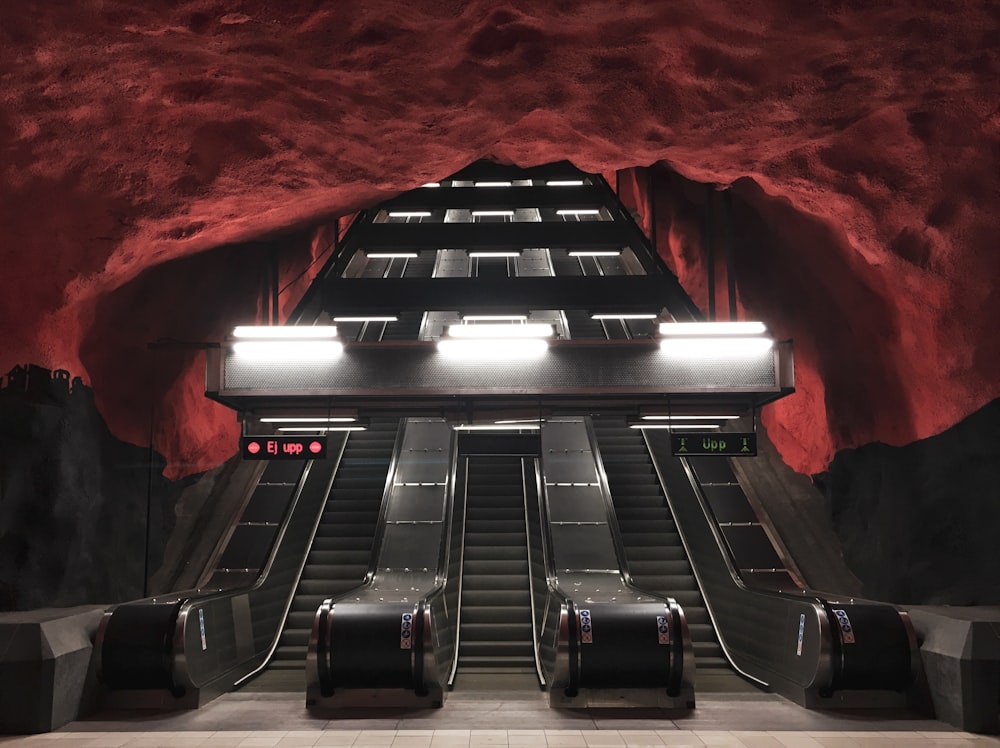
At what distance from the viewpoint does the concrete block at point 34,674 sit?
6633 millimetres

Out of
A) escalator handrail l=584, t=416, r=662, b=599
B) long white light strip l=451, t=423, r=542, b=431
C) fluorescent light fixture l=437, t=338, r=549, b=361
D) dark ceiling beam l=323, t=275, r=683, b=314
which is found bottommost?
escalator handrail l=584, t=416, r=662, b=599

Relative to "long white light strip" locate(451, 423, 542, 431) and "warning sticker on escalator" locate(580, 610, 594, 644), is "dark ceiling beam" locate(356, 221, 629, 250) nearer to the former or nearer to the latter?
"long white light strip" locate(451, 423, 542, 431)

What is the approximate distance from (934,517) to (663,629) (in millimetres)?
3262

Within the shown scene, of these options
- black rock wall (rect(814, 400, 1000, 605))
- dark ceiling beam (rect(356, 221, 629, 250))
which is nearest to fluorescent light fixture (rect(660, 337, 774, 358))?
dark ceiling beam (rect(356, 221, 629, 250))

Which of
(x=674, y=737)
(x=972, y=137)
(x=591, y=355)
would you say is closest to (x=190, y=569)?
(x=591, y=355)

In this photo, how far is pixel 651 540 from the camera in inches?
467

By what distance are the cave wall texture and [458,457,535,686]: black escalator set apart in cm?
470

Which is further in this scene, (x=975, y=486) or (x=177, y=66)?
(x=975, y=486)

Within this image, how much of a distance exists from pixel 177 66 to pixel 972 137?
643 cm

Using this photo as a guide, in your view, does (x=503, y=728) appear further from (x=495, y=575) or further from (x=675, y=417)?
(x=675, y=417)

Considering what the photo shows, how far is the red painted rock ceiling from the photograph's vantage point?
5879mm

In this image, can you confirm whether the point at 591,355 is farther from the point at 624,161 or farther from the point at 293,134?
the point at 293,134

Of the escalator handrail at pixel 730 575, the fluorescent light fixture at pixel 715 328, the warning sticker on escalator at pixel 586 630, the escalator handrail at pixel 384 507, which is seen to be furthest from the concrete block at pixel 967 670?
the escalator handrail at pixel 384 507

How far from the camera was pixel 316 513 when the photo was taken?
12344 millimetres
